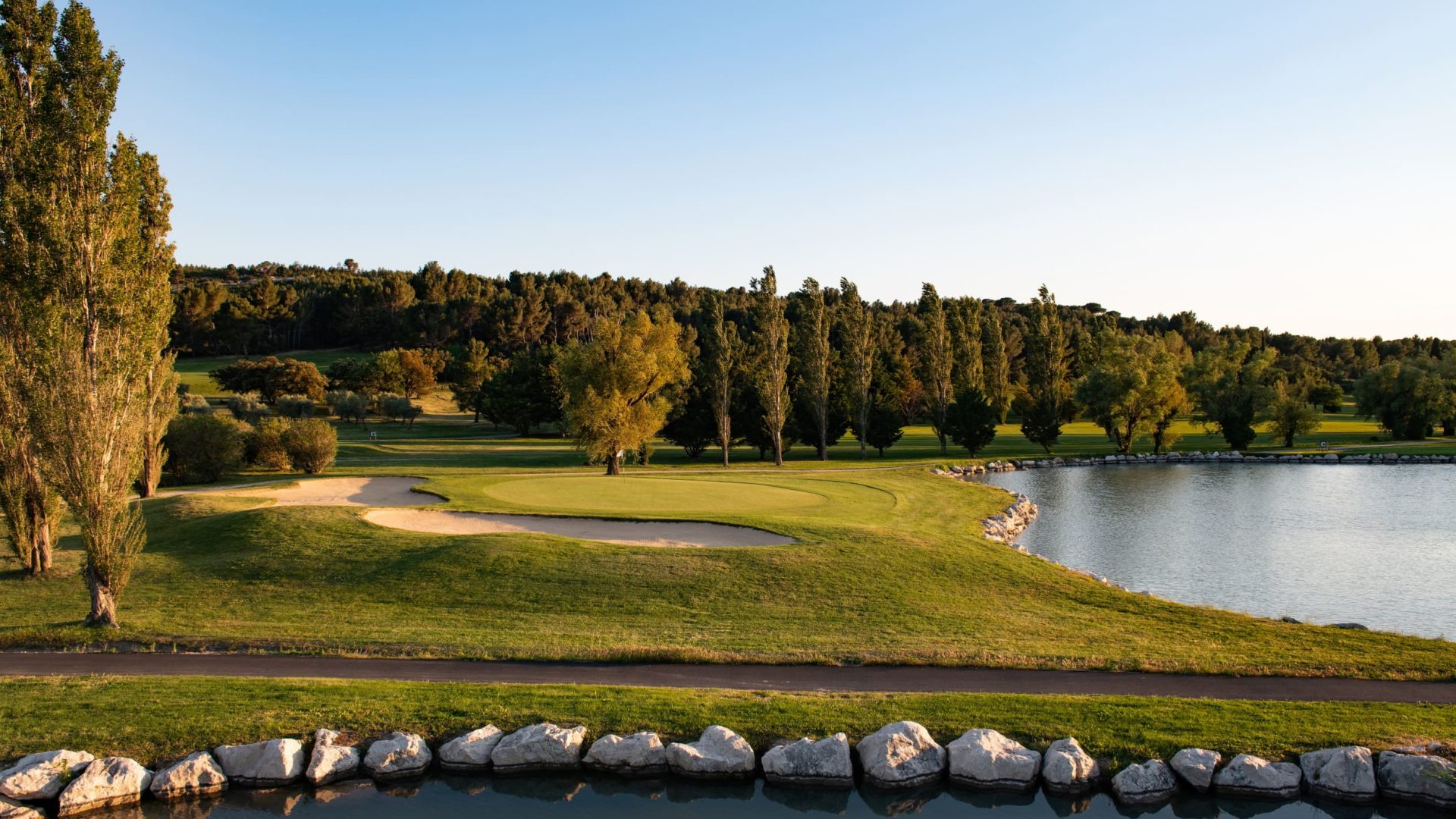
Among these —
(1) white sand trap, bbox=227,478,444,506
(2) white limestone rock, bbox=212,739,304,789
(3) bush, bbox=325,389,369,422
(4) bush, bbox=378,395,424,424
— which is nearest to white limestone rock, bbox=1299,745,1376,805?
(2) white limestone rock, bbox=212,739,304,789

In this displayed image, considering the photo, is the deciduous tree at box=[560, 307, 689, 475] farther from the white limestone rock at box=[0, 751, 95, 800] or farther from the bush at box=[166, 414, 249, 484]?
the white limestone rock at box=[0, 751, 95, 800]

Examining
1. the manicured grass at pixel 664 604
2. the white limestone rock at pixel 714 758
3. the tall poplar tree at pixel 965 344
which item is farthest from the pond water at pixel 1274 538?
the tall poplar tree at pixel 965 344

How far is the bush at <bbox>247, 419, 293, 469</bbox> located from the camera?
50125 mm

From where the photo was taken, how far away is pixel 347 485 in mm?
35500

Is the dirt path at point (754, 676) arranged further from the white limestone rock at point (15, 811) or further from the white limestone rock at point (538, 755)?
the white limestone rock at point (15, 811)

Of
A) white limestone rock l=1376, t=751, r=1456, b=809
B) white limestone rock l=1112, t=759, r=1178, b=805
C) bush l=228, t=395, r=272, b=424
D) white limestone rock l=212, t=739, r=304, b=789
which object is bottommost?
white limestone rock l=212, t=739, r=304, b=789

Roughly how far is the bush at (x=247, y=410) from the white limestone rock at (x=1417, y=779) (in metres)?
69.4

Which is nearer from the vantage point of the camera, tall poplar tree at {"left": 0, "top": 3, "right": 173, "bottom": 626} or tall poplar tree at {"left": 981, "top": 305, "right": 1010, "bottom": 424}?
tall poplar tree at {"left": 0, "top": 3, "right": 173, "bottom": 626}

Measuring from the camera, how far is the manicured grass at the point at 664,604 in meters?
15.6

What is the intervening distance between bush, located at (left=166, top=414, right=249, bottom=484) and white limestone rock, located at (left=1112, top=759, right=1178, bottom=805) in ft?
150

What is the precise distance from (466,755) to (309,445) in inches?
1595

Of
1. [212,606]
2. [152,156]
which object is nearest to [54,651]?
[212,606]

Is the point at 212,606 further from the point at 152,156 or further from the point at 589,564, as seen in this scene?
the point at 152,156

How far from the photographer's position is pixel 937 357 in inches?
2832
